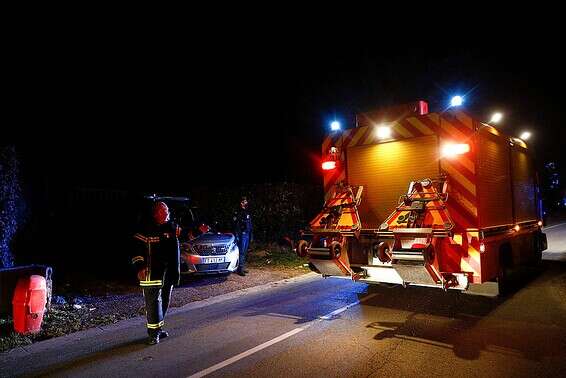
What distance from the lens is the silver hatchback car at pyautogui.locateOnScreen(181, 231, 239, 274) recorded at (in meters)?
8.93

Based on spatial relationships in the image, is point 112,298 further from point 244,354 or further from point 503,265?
point 503,265

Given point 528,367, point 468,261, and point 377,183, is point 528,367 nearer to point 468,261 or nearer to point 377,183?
point 468,261

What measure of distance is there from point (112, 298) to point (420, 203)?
6.10 m

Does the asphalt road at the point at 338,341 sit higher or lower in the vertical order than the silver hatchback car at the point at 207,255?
lower

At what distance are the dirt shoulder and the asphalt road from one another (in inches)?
16.4

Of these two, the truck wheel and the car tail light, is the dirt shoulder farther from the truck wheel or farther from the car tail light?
the truck wheel

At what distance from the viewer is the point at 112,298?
7941 millimetres

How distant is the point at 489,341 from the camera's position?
476 centimetres

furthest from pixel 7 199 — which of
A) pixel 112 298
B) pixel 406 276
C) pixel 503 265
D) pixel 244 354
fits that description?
pixel 503 265

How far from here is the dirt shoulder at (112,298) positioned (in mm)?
5977

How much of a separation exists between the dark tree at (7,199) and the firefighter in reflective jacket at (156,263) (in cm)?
447

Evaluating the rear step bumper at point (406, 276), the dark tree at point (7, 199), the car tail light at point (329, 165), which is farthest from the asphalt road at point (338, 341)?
the dark tree at point (7, 199)

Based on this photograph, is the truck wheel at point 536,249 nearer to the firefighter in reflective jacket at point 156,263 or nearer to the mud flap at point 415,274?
the mud flap at point 415,274

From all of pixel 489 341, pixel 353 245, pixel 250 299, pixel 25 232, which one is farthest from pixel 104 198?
pixel 489 341
